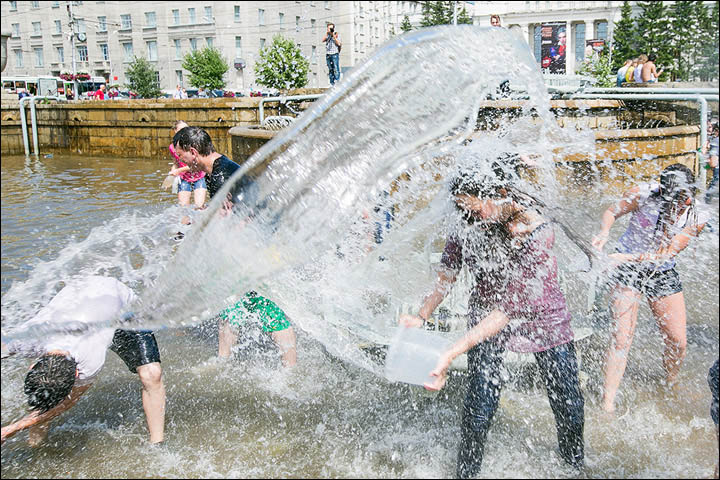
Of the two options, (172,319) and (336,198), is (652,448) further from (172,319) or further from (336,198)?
(172,319)

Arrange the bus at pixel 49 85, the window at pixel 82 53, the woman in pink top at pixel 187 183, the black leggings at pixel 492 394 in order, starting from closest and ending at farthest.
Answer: the black leggings at pixel 492 394 → the woman in pink top at pixel 187 183 → the bus at pixel 49 85 → the window at pixel 82 53

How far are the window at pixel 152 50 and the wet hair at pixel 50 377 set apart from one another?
5491 centimetres

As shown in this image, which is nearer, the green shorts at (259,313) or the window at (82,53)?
the green shorts at (259,313)

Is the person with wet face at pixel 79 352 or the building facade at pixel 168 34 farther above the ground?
the building facade at pixel 168 34

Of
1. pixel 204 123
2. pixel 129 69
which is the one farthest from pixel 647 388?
pixel 129 69

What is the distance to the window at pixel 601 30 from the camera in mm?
69744

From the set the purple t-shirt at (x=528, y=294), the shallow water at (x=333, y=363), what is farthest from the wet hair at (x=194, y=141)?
the purple t-shirt at (x=528, y=294)

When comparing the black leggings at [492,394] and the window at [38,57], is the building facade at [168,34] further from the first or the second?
the black leggings at [492,394]

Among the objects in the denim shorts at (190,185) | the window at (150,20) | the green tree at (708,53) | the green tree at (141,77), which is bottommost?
the denim shorts at (190,185)

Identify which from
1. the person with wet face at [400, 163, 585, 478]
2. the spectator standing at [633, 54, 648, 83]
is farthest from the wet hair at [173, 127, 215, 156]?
the spectator standing at [633, 54, 648, 83]

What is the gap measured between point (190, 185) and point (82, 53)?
49483 mm

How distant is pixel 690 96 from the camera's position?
6492 mm

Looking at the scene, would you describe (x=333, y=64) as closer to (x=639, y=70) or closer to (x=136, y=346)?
(x=639, y=70)

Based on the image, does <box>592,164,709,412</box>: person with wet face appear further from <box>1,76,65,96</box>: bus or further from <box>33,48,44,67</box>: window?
<box>33,48,44,67</box>: window
